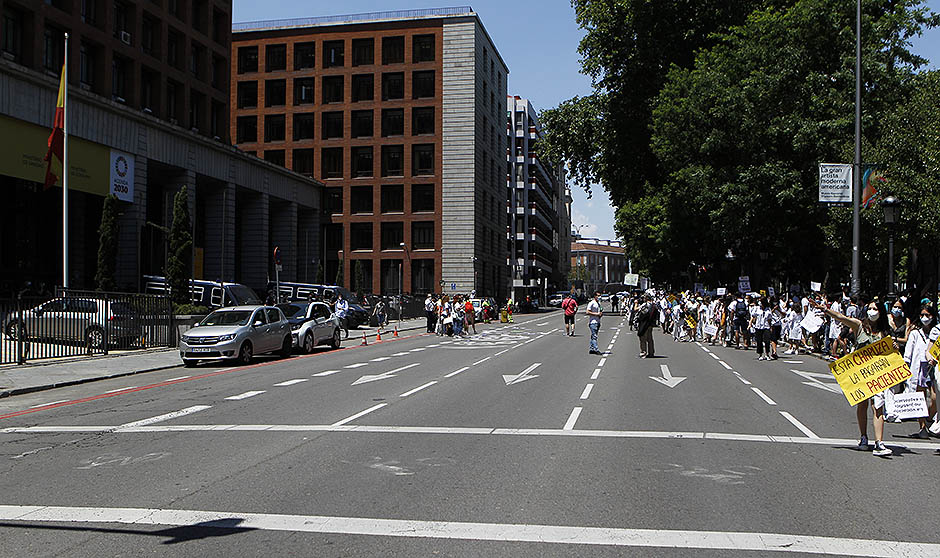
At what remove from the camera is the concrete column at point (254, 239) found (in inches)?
2199

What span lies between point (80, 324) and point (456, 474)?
18935mm

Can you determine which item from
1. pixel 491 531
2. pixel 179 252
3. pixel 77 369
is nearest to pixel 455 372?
pixel 77 369

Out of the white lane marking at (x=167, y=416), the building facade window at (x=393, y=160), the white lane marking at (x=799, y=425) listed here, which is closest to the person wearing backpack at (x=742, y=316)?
the white lane marking at (x=799, y=425)

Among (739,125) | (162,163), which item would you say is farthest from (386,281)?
(739,125)

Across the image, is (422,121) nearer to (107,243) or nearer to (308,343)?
(107,243)

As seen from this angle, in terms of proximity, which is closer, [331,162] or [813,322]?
[813,322]

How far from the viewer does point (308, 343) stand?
2691 centimetres

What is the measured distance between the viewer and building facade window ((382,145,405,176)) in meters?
75.1

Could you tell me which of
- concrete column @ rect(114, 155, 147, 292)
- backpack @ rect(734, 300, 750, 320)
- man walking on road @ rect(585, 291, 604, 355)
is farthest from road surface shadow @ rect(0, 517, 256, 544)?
concrete column @ rect(114, 155, 147, 292)

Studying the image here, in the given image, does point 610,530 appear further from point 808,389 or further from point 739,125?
point 739,125

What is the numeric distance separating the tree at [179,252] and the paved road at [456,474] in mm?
17265

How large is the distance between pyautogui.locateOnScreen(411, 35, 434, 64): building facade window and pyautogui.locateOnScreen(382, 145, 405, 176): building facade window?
788 cm

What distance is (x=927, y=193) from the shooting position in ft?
81.8

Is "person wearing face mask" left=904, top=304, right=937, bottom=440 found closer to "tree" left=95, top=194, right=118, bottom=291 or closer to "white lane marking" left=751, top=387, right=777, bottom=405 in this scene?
"white lane marking" left=751, top=387, right=777, bottom=405
